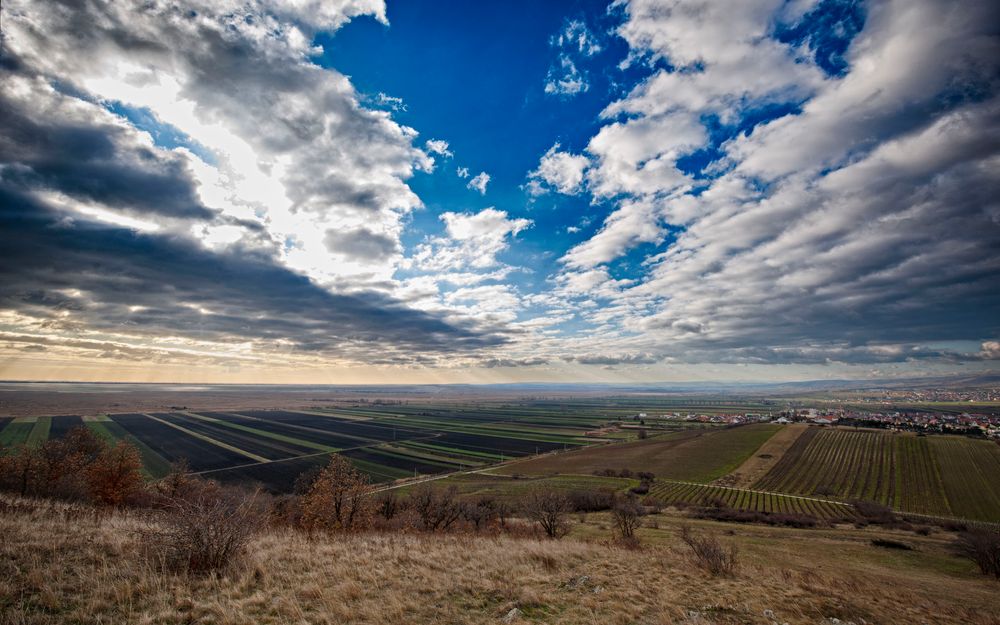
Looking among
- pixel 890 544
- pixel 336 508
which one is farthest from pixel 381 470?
pixel 890 544

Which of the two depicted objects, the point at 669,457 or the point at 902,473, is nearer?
the point at 902,473

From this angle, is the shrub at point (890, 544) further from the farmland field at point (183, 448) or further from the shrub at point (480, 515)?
the farmland field at point (183, 448)

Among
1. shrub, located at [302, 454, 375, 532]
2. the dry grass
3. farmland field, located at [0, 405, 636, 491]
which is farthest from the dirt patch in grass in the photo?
the dry grass

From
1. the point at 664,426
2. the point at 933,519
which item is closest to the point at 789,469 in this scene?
the point at 933,519

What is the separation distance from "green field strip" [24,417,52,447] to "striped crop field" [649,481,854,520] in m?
133

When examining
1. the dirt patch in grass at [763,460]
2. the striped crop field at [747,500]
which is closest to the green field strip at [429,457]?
the striped crop field at [747,500]

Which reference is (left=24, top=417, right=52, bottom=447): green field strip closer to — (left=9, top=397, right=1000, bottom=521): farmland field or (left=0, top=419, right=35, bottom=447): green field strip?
(left=9, top=397, right=1000, bottom=521): farmland field

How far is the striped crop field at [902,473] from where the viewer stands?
65500 mm

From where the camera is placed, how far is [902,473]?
273 feet

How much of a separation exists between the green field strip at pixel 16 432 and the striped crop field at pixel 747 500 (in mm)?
142696

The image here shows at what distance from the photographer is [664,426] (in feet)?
609

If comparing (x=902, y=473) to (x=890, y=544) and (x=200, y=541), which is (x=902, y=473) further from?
(x=200, y=541)

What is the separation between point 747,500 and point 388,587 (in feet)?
264

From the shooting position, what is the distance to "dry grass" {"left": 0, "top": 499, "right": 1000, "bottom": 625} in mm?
8266
